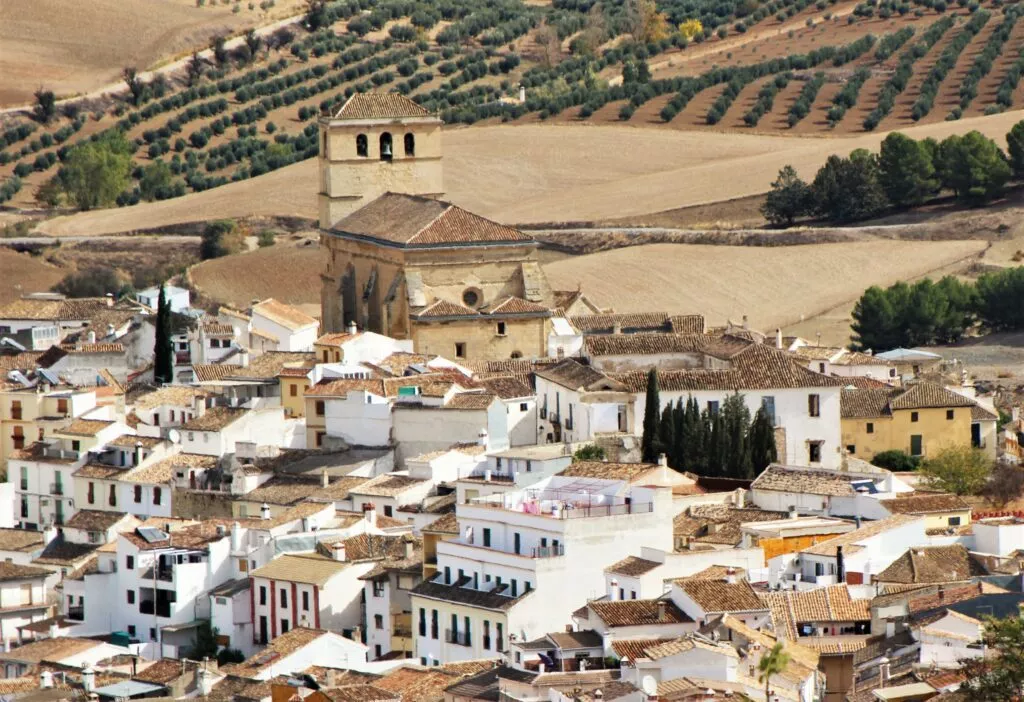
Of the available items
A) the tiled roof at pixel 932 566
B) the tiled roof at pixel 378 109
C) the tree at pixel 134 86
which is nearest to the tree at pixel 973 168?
the tiled roof at pixel 378 109

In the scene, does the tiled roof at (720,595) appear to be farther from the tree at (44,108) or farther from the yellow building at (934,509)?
the tree at (44,108)

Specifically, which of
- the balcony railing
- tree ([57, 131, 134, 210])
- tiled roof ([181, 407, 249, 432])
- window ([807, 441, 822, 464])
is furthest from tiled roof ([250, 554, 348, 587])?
tree ([57, 131, 134, 210])

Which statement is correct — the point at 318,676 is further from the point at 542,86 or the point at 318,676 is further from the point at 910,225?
the point at 542,86

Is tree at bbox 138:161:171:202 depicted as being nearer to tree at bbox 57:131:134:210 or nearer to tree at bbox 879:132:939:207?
tree at bbox 57:131:134:210

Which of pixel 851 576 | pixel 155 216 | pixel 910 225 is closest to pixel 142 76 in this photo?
pixel 155 216

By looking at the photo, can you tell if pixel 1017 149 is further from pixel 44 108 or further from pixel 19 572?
pixel 44 108

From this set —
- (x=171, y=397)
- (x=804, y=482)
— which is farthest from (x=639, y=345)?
(x=171, y=397)
